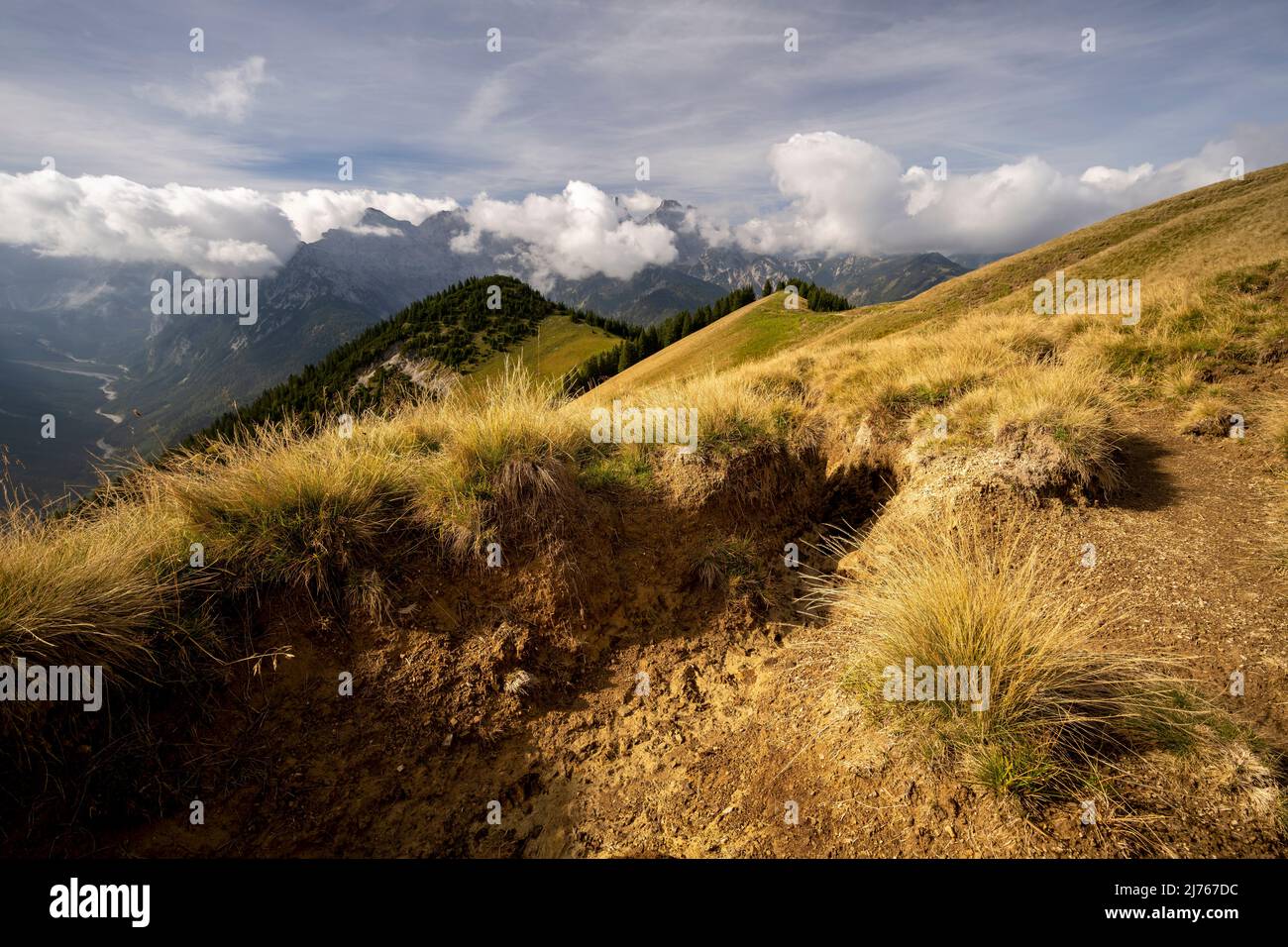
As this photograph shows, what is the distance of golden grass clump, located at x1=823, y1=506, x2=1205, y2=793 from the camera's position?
3240 mm

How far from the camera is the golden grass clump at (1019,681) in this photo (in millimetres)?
3240

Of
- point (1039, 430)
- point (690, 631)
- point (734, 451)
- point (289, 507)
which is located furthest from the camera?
point (734, 451)

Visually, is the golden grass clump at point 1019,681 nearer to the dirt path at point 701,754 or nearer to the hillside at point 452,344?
the dirt path at point 701,754

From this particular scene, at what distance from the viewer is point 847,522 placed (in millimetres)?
7055

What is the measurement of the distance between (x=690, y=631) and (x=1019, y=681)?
310cm

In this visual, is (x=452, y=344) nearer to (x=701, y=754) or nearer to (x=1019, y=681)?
(x=701, y=754)

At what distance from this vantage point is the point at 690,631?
5.80m

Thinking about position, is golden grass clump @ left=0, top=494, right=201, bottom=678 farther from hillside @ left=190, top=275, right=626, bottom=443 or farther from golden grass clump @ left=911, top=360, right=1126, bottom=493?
hillside @ left=190, top=275, right=626, bottom=443

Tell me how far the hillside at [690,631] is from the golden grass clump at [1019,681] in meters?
0.02

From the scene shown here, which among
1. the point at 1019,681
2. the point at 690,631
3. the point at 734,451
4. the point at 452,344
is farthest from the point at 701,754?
the point at 452,344

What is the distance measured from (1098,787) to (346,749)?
16.7 ft
